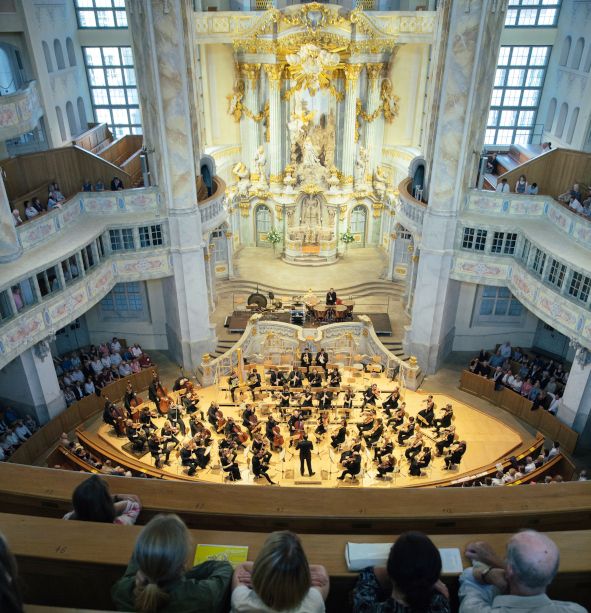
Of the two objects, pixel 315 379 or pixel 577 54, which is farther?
pixel 577 54

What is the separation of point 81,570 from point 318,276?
23943 mm

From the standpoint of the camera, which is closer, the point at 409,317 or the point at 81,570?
the point at 81,570

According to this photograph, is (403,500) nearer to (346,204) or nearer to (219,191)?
(219,191)

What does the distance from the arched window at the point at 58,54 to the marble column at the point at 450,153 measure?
16322mm

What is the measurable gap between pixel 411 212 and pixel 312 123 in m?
9.56

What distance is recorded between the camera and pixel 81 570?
3.28 metres

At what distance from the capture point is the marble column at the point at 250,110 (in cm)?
2683

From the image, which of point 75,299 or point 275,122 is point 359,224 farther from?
point 75,299

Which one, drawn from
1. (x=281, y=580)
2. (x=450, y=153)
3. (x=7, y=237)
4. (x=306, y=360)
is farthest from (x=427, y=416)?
(x=281, y=580)

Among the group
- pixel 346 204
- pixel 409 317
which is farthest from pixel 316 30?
pixel 409 317

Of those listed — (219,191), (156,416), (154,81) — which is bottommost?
(156,416)

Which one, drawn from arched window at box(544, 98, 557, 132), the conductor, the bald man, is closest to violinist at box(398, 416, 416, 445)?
the conductor

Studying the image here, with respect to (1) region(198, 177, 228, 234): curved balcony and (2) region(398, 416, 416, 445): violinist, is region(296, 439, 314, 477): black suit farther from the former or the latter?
(1) region(198, 177, 228, 234): curved balcony

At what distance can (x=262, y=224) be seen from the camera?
2970cm
